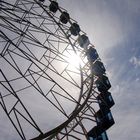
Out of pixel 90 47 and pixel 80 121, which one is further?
pixel 90 47

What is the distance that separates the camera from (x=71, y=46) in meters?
22.4

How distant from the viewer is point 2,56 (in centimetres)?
1834

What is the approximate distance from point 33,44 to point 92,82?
4.59m

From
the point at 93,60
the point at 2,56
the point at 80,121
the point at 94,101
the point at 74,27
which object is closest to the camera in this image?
the point at 2,56

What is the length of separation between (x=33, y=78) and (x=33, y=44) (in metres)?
2.17

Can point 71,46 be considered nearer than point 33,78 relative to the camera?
No

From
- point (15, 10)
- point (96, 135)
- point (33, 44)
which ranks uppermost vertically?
point (15, 10)

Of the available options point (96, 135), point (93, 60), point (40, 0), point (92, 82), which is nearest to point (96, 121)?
point (96, 135)

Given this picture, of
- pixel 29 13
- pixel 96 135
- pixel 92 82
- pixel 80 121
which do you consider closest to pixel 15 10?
pixel 29 13

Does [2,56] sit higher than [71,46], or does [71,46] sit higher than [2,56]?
[71,46]

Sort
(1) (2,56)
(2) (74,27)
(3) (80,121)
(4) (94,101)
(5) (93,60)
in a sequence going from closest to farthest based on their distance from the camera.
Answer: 1. (1) (2,56)
2. (3) (80,121)
3. (4) (94,101)
4. (5) (93,60)
5. (2) (74,27)

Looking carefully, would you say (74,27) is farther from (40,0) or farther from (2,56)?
(2,56)

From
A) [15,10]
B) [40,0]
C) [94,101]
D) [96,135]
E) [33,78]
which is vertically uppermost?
[40,0]

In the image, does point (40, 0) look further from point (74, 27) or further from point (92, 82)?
point (92, 82)
